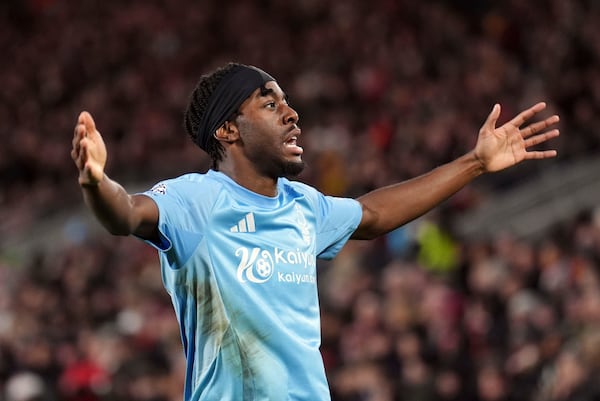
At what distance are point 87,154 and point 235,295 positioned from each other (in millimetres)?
771

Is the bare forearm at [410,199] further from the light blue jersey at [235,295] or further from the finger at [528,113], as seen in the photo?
the light blue jersey at [235,295]

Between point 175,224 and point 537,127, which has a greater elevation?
point 537,127

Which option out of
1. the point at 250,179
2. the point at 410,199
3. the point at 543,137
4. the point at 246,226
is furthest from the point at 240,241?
the point at 543,137

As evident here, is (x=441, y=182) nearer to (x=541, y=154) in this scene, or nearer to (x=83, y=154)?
(x=541, y=154)

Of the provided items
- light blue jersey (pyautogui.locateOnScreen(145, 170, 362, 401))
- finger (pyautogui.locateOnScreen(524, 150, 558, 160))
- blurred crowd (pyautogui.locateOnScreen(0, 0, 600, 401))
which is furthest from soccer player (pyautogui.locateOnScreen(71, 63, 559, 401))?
blurred crowd (pyautogui.locateOnScreen(0, 0, 600, 401))

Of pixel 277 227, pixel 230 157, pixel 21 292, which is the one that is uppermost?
pixel 21 292

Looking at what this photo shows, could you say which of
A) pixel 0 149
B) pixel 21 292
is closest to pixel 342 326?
pixel 21 292

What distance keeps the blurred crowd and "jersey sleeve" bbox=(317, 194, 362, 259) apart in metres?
3.98

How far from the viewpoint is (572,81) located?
13.2 m

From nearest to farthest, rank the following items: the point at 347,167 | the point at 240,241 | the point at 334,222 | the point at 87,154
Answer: the point at 87,154 → the point at 240,241 → the point at 334,222 → the point at 347,167

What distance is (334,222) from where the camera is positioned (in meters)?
4.93

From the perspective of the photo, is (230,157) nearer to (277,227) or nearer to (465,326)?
(277,227)

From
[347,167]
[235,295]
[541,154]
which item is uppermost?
[347,167]

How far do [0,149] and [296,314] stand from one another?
51.6 feet
